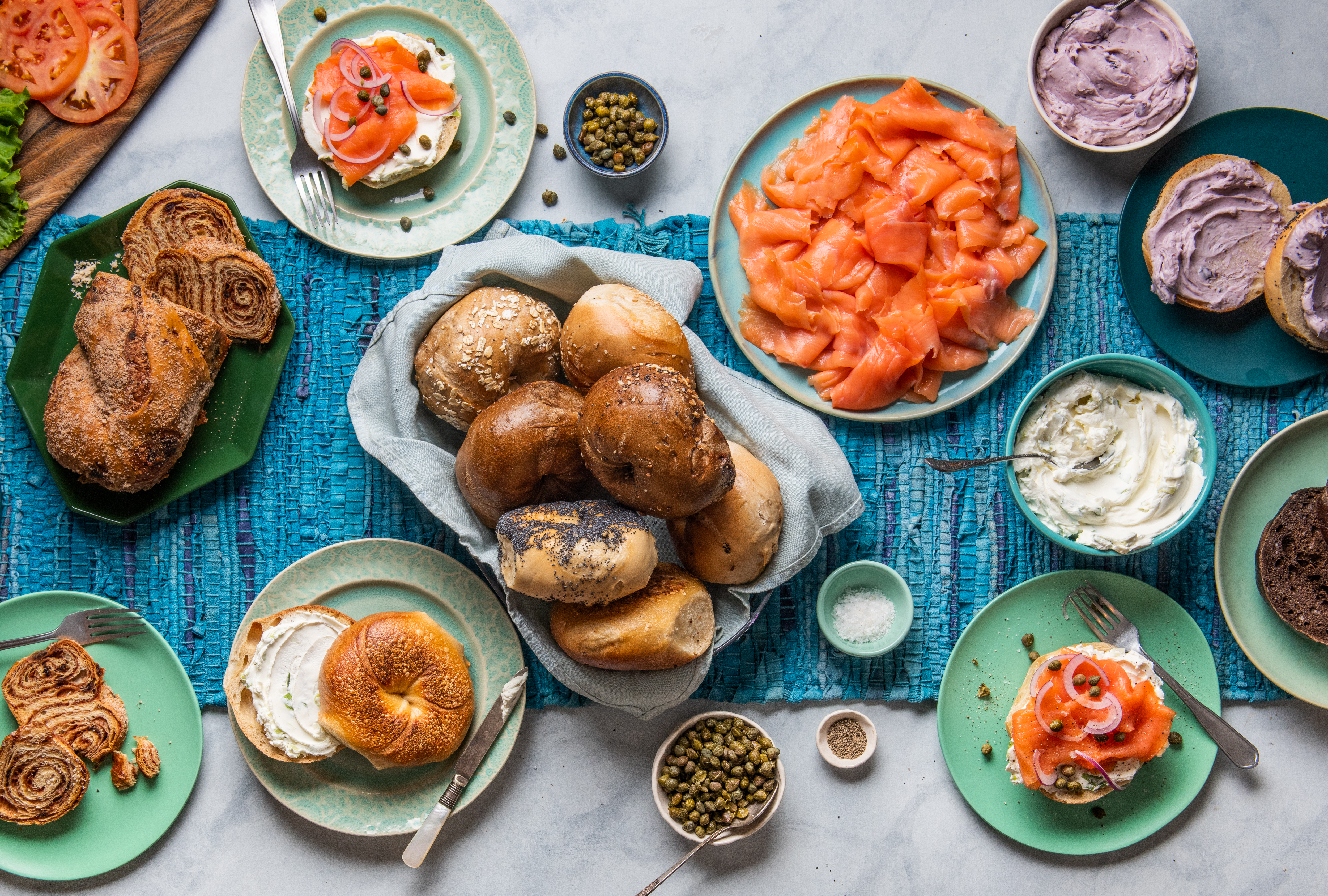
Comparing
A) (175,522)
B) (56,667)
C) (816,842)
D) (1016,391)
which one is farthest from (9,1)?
(816,842)

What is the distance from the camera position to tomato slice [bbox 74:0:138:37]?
2762 mm

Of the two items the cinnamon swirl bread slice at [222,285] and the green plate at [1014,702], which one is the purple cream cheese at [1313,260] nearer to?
the green plate at [1014,702]

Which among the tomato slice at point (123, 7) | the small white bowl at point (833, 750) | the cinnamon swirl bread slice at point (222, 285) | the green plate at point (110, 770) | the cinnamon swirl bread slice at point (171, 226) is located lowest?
the green plate at point (110, 770)

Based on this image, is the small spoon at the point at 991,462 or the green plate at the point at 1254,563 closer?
the small spoon at the point at 991,462

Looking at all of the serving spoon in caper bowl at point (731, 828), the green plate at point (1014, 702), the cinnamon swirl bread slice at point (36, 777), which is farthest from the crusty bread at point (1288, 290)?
the cinnamon swirl bread slice at point (36, 777)

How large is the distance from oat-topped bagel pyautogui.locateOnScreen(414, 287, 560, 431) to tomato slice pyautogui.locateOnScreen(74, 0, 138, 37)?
1.54 metres

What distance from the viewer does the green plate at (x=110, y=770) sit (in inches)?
106

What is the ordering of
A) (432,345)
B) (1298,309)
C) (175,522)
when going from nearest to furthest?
(432,345) < (1298,309) < (175,522)

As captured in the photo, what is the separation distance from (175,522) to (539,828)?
1.59 meters

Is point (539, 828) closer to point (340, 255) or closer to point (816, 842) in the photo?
point (816, 842)

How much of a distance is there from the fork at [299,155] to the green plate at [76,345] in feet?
0.71

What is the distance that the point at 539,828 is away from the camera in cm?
283

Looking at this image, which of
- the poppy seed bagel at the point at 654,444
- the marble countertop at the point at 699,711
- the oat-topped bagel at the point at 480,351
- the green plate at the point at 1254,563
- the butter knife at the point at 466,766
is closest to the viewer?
the poppy seed bagel at the point at 654,444

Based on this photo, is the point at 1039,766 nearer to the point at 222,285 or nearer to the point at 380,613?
the point at 380,613
